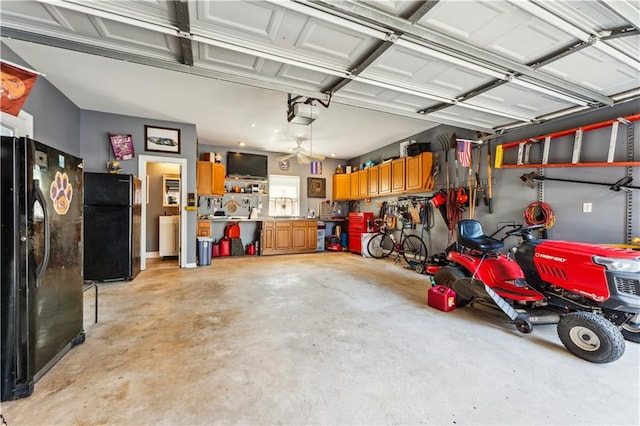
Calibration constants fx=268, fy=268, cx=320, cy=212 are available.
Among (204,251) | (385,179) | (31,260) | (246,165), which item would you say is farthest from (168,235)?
(385,179)

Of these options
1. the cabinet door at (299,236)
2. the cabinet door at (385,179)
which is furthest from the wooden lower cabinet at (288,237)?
the cabinet door at (385,179)

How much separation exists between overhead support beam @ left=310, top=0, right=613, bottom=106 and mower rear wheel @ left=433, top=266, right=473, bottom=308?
229 centimetres

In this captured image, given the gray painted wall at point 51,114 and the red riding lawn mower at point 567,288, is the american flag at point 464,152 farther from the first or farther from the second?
the gray painted wall at point 51,114

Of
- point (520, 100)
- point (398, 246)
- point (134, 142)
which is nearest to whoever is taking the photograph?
point (520, 100)

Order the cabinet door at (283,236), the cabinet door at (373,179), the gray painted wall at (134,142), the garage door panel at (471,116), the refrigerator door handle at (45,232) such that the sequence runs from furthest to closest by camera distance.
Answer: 1. the cabinet door at (283,236)
2. the cabinet door at (373,179)
3. the gray painted wall at (134,142)
4. the garage door panel at (471,116)
5. the refrigerator door handle at (45,232)

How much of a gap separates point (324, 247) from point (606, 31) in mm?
7001

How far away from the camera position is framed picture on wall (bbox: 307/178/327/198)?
28.9ft

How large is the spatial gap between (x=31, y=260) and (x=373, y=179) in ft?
21.4

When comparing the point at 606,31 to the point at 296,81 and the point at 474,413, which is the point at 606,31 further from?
the point at 474,413

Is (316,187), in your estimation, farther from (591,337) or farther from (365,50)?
(591,337)

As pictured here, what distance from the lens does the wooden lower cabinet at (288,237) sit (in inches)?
296

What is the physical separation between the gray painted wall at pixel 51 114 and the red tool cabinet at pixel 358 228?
6.27 meters

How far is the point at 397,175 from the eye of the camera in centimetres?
631

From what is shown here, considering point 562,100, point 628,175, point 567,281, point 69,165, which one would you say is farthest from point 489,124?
point 69,165
